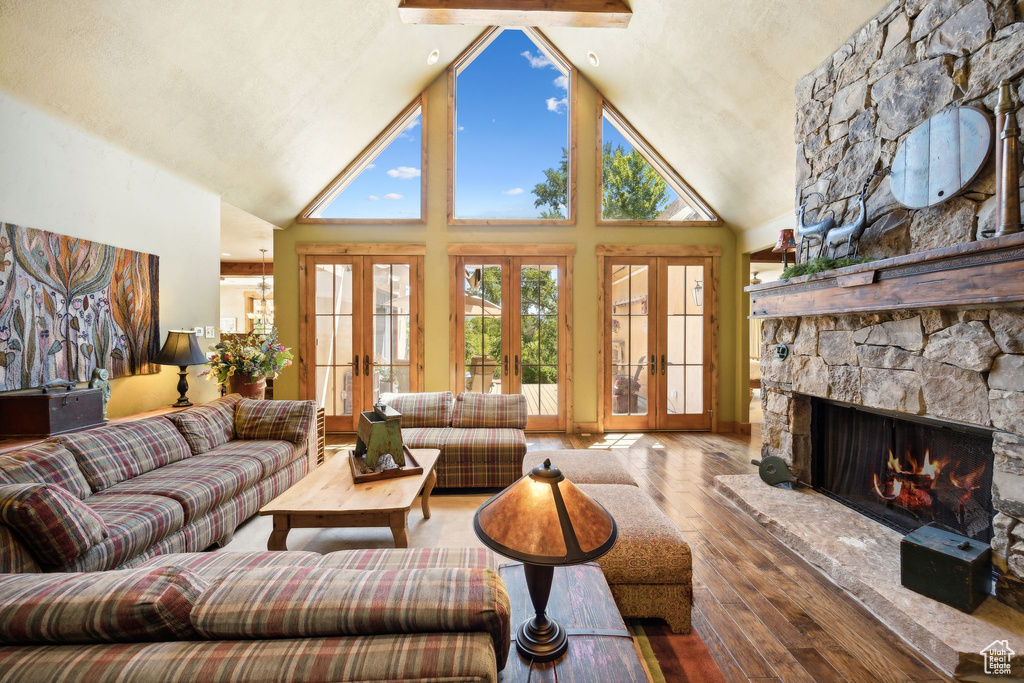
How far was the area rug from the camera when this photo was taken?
1780 mm

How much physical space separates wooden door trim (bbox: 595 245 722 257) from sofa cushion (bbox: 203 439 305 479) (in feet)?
13.3

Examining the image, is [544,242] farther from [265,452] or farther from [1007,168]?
[1007,168]

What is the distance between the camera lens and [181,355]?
3.73 metres

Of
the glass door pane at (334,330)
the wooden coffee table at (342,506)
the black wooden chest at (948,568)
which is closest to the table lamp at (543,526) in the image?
the wooden coffee table at (342,506)

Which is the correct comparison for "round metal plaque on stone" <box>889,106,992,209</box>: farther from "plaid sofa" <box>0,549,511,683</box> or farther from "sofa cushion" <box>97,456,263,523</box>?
"sofa cushion" <box>97,456,263,523</box>

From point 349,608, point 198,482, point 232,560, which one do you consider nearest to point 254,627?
point 349,608

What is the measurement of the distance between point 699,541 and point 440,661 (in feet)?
8.08

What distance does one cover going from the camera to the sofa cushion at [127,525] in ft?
6.25

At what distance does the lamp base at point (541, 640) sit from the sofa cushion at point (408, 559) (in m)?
0.40

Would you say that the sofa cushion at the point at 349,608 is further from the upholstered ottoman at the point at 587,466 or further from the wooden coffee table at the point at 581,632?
the upholstered ottoman at the point at 587,466

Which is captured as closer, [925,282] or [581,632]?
[581,632]

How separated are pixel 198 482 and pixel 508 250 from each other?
4.04 metres

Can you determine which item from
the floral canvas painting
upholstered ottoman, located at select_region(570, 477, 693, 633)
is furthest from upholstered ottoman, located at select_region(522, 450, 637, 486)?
the floral canvas painting

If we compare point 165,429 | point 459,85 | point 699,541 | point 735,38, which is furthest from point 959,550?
point 459,85
